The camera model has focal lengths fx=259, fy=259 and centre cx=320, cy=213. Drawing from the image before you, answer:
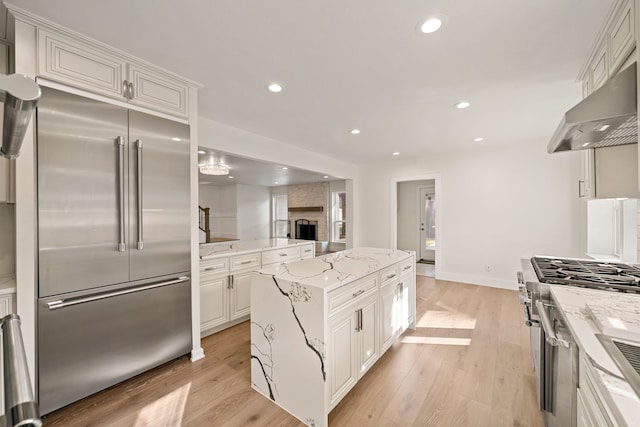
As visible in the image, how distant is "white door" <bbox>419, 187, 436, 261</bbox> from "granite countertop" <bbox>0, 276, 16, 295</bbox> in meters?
7.13

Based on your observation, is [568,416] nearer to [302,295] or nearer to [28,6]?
[302,295]

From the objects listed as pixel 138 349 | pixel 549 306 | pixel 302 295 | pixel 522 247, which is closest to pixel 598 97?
pixel 549 306

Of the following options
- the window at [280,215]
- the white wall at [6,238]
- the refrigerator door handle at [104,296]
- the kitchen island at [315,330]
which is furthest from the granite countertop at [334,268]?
the window at [280,215]

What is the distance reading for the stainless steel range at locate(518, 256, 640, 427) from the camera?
1186 millimetres

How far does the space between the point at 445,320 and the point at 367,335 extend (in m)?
1.70

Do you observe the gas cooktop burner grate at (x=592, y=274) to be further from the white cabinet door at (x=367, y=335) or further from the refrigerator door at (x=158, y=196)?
the refrigerator door at (x=158, y=196)

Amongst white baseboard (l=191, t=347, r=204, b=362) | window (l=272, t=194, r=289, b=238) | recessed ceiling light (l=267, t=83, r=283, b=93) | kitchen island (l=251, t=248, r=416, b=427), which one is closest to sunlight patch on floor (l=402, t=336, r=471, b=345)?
kitchen island (l=251, t=248, r=416, b=427)

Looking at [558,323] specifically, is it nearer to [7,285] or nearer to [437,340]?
[437,340]

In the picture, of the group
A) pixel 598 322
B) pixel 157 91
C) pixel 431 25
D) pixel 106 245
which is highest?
pixel 431 25

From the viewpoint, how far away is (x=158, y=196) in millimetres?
2066

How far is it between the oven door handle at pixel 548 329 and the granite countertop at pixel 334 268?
3.21 ft

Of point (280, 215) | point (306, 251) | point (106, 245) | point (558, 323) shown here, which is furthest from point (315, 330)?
point (280, 215)

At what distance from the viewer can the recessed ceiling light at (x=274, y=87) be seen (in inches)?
91.0

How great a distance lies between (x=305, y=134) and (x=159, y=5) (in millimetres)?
2414
